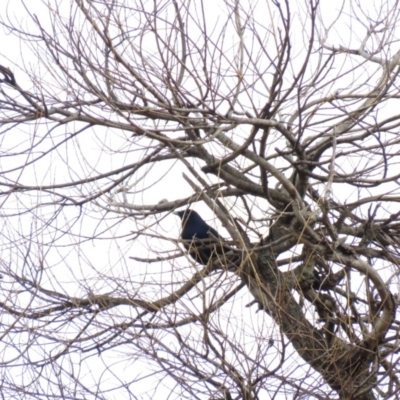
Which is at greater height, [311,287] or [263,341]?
[311,287]

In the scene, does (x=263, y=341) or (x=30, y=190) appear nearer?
(x=263, y=341)

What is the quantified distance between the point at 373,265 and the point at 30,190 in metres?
2.48

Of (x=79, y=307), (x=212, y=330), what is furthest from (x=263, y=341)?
(x=79, y=307)

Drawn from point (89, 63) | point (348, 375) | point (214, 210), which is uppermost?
point (89, 63)

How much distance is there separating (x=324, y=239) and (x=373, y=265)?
645 mm

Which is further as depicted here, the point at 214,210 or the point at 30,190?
the point at 30,190

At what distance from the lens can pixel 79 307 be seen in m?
5.61

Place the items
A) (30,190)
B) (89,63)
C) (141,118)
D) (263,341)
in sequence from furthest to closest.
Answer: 1. (30,190)
2. (141,118)
3. (89,63)
4. (263,341)

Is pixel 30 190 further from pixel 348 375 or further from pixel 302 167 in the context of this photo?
pixel 348 375

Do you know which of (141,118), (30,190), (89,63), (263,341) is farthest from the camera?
(30,190)

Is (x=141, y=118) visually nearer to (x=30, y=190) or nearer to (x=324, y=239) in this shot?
(x=30, y=190)

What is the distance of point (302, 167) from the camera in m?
5.96

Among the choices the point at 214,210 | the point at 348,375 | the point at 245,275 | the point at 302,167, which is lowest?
the point at 348,375

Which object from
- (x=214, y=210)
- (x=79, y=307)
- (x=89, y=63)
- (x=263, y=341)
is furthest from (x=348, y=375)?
(x=89, y=63)
